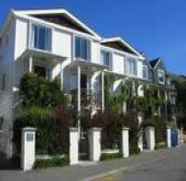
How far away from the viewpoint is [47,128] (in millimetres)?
17719

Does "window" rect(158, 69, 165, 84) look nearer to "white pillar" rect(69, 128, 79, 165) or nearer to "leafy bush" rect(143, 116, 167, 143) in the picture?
"leafy bush" rect(143, 116, 167, 143)

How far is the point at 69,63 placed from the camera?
1012 inches

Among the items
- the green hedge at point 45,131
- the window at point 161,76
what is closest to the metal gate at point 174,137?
the green hedge at point 45,131

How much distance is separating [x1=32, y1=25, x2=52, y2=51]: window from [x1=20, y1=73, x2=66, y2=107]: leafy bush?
126 inches

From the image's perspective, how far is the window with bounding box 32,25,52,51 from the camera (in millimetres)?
24234

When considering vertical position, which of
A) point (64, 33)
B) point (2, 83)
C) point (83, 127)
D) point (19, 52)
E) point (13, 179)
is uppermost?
point (64, 33)

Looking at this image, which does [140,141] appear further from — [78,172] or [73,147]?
[78,172]

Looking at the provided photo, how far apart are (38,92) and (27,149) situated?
6.12 metres

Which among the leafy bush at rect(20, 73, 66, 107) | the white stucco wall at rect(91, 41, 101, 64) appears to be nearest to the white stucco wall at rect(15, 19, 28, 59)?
the leafy bush at rect(20, 73, 66, 107)

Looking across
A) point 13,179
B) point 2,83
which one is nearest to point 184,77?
point 2,83

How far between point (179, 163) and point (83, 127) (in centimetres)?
625

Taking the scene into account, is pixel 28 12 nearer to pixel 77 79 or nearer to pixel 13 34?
pixel 13 34

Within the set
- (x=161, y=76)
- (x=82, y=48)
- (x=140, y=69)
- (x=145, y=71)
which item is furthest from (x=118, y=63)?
(x=161, y=76)

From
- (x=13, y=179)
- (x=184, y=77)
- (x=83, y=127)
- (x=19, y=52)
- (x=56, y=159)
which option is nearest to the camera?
(x=13, y=179)
